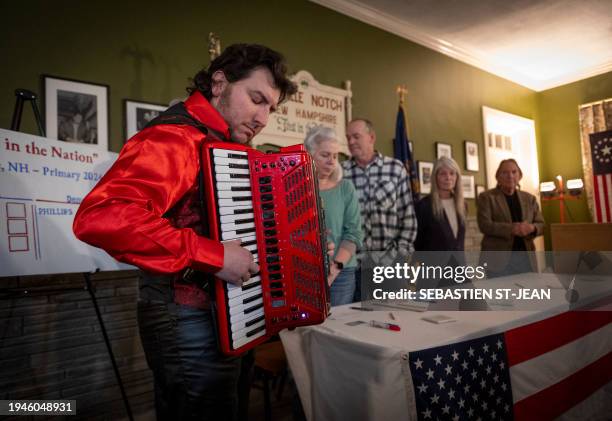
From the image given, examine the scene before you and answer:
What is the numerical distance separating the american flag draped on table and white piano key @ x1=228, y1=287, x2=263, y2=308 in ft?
1.62

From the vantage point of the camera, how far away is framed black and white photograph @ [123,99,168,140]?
2.64 meters

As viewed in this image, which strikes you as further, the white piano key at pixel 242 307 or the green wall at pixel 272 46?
the green wall at pixel 272 46

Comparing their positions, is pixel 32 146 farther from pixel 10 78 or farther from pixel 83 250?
pixel 10 78

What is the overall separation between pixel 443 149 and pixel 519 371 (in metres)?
3.86

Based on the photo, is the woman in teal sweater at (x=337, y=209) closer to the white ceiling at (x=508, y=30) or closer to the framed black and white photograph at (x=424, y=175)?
A: the white ceiling at (x=508, y=30)

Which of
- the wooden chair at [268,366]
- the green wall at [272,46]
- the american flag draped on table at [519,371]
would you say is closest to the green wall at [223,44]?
the green wall at [272,46]

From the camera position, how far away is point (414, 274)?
8.11 ft

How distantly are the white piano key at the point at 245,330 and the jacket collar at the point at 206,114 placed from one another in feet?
1.73

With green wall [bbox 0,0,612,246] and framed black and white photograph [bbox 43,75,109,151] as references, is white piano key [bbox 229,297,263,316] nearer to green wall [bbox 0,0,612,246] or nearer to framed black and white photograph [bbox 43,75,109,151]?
framed black and white photograph [bbox 43,75,109,151]

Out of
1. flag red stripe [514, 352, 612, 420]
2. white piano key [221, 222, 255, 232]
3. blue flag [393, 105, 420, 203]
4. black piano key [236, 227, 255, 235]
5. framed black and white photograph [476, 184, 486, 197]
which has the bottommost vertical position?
flag red stripe [514, 352, 612, 420]

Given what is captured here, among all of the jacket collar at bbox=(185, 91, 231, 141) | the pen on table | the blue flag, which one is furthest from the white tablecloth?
the blue flag

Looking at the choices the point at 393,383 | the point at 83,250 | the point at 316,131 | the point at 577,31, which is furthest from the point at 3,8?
the point at 577,31

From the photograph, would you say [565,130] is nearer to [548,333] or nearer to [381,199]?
[381,199]

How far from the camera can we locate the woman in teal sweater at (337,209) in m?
2.12
